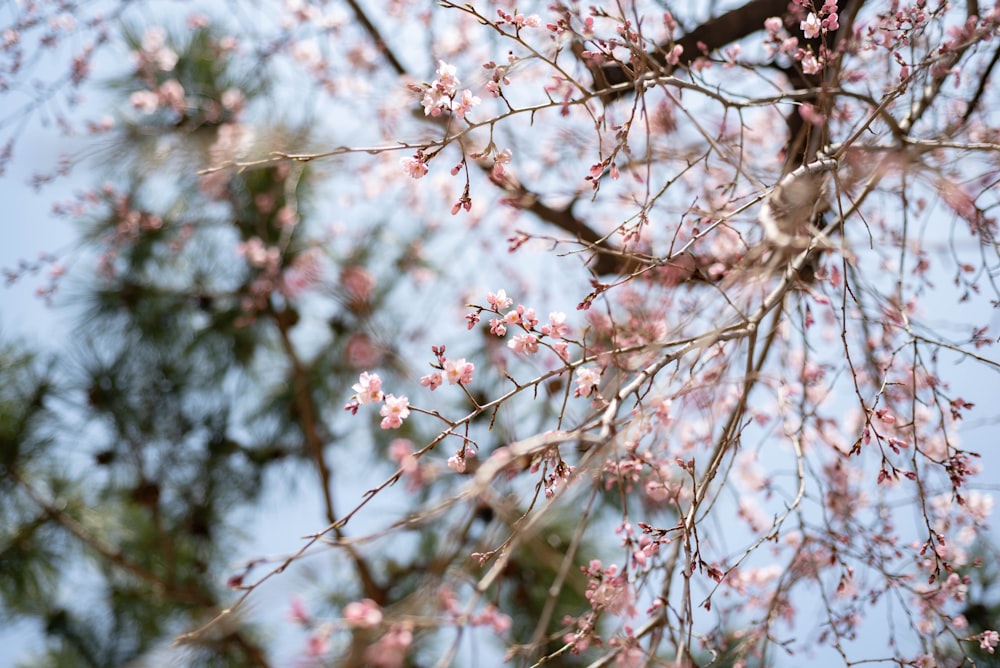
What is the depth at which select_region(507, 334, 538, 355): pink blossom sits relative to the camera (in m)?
1.16

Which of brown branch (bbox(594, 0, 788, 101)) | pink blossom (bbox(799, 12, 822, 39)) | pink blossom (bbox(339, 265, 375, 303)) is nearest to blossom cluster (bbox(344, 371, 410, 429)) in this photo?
pink blossom (bbox(799, 12, 822, 39))

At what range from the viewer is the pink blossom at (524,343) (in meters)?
1.16

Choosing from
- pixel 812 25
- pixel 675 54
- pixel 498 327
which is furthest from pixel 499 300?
pixel 812 25

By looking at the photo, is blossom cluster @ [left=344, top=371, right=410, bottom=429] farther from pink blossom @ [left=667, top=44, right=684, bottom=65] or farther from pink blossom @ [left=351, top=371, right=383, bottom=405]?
pink blossom @ [left=667, top=44, right=684, bottom=65]

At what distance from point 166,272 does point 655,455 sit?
7.34ft

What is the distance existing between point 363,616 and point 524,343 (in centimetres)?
57

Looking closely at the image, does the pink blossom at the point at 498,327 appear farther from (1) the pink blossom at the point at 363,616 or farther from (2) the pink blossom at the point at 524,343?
(1) the pink blossom at the point at 363,616

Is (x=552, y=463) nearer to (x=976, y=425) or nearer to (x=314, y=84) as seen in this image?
(x=976, y=425)

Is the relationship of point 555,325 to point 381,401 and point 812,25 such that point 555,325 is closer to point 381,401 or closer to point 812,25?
point 381,401

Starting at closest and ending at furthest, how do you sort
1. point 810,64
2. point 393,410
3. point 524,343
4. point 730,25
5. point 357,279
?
point 393,410 < point 524,343 < point 810,64 < point 730,25 < point 357,279

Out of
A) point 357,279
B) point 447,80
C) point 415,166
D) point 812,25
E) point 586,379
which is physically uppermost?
point 357,279

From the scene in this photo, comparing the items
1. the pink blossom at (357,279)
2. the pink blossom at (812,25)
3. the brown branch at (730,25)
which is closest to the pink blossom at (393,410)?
the pink blossom at (812,25)

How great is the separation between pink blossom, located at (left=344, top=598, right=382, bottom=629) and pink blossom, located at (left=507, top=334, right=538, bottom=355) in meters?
0.53

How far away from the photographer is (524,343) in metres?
1.18
